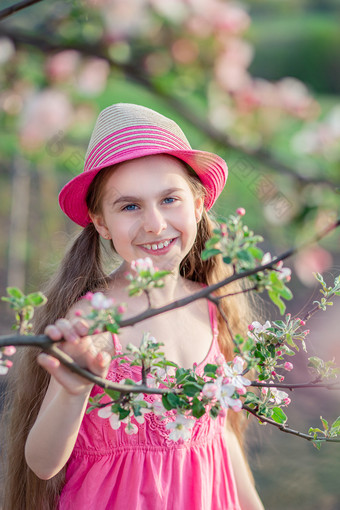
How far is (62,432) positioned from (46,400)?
14cm

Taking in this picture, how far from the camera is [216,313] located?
160 cm

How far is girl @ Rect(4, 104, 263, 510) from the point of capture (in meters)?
1.30

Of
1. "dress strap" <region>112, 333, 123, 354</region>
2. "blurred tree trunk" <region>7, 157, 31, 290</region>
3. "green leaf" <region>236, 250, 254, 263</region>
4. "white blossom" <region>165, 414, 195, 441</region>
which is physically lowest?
"blurred tree trunk" <region>7, 157, 31, 290</region>

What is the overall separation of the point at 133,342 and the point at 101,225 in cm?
28

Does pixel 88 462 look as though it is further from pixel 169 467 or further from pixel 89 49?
pixel 89 49

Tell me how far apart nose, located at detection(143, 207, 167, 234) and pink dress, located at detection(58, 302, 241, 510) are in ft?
0.88

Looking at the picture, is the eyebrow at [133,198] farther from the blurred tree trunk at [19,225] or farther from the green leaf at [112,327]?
the blurred tree trunk at [19,225]

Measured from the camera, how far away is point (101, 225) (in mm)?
1448

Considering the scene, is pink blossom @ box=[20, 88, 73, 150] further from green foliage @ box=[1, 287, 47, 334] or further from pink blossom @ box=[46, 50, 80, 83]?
green foliage @ box=[1, 287, 47, 334]

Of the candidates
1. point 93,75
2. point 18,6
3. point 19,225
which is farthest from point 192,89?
point 19,225

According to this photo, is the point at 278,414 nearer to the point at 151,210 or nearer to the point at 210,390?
the point at 210,390

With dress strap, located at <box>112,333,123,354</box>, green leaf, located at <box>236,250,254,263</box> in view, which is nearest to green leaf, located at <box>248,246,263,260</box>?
green leaf, located at <box>236,250,254,263</box>

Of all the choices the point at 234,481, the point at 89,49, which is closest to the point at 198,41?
the point at 89,49

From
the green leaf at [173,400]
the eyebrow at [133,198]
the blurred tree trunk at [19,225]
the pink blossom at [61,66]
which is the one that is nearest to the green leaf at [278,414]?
the green leaf at [173,400]
